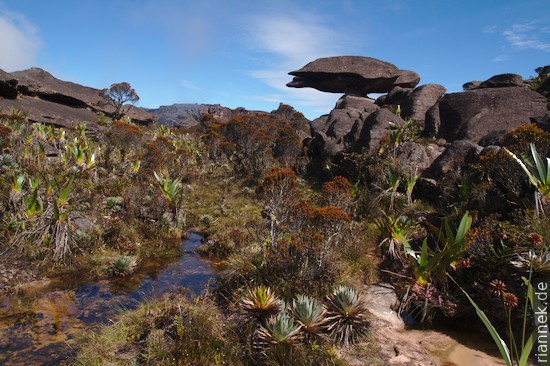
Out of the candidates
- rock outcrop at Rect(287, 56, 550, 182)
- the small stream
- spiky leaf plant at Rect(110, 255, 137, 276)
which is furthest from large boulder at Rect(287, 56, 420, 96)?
spiky leaf plant at Rect(110, 255, 137, 276)

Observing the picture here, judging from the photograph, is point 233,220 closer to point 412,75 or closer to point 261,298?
point 261,298

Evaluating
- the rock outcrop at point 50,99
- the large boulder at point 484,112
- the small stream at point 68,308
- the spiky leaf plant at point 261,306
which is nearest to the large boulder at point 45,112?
the rock outcrop at point 50,99

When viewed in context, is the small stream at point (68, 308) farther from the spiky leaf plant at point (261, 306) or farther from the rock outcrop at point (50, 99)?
the rock outcrop at point (50, 99)

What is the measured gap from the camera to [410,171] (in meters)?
14.3

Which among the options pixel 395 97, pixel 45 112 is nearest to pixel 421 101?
pixel 395 97

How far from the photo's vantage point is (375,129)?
19250 mm

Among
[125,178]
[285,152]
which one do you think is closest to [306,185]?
[285,152]

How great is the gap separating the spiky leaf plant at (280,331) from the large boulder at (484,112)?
15.7 metres

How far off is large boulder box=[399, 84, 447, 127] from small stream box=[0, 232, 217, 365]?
19.1 meters

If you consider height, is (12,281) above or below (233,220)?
below

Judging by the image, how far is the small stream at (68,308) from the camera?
5.74 metres

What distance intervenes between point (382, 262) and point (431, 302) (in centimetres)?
235

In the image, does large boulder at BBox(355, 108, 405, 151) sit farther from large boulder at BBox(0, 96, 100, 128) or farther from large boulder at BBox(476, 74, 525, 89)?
large boulder at BBox(0, 96, 100, 128)

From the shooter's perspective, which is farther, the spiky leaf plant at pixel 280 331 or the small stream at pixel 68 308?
the small stream at pixel 68 308
